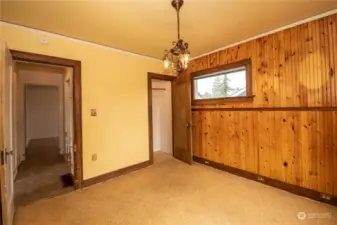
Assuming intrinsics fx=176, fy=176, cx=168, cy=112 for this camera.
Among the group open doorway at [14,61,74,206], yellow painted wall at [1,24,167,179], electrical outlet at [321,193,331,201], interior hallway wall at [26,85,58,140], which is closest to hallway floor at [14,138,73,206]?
open doorway at [14,61,74,206]

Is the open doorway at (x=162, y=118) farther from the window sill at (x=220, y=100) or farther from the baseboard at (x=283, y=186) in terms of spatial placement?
the baseboard at (x=283, y=186)

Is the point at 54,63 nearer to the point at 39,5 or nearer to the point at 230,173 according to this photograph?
the point at 39,5

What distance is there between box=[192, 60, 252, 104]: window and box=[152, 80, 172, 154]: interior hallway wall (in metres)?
1.11

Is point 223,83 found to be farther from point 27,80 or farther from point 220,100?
point 27,80

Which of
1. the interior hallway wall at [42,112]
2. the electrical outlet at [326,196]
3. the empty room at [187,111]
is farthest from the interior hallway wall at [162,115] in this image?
the interior hallway wall at [42,112]

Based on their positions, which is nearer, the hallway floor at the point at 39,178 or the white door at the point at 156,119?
the hallway floor at the point at 39,178

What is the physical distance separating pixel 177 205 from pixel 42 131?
347 inches

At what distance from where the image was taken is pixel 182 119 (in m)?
4.27

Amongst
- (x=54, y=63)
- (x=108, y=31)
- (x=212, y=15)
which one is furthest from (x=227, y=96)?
(x=54, y=63)

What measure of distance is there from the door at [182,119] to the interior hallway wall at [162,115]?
0.51 metres

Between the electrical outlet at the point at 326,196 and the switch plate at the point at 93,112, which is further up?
the switch plate at the point at 93,112

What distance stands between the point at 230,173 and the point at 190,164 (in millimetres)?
908

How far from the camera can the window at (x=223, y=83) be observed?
128 inches

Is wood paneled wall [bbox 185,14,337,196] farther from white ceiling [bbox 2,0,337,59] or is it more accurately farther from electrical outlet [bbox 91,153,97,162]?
electrical outlet [bbox 91,153,97,162]
